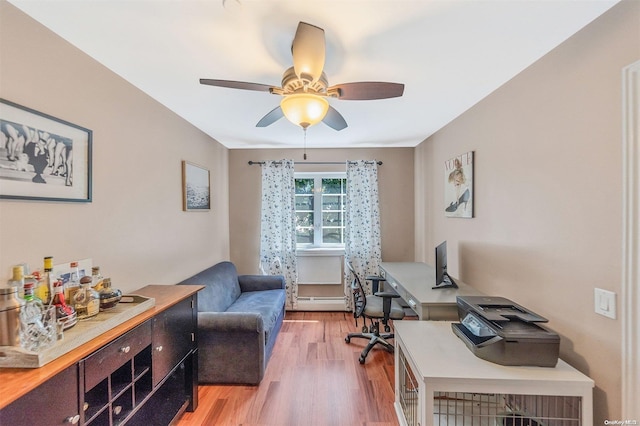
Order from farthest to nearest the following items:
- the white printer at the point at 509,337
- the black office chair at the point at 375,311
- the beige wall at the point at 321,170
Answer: the beige wall at the point at 321,170
the black office chair at the point at 375,311
the white printer at the point at 509,337

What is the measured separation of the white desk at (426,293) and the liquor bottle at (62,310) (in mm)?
2063

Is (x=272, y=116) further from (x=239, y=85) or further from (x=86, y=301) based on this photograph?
(x=86, y=301)

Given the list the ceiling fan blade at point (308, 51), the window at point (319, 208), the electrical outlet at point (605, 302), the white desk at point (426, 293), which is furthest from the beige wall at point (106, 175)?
the electrical outlet at point (605, 302)

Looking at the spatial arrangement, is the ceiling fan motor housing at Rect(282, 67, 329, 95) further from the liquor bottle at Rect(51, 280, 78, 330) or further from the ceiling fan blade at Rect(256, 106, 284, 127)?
the liquor bottle at Rect(51, 280, 78, 330)

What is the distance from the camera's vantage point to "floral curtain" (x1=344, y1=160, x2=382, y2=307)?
381 centimetres

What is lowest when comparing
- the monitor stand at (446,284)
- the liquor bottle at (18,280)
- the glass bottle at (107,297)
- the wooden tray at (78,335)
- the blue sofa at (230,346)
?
the blue sofa at (230,346)

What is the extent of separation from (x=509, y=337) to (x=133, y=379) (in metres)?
1.96

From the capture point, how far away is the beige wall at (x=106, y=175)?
124cm

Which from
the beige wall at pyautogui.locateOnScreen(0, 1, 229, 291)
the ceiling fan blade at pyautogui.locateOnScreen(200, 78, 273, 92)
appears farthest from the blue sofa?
the ceiling fan blade at pyautogui.locateOnScreen(200, 78, 273, 92)

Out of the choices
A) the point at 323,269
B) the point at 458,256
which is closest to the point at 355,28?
the point at 458,256

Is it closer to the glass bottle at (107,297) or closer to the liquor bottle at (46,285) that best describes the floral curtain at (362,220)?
the glass bottle at (107,297)

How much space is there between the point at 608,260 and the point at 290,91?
182 cm

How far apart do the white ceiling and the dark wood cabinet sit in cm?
153

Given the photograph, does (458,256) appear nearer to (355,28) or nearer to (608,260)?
(608,260)
